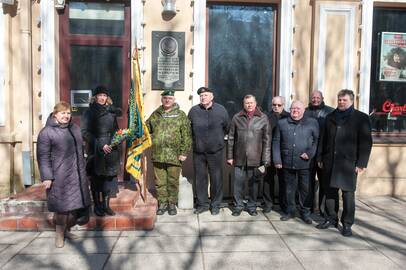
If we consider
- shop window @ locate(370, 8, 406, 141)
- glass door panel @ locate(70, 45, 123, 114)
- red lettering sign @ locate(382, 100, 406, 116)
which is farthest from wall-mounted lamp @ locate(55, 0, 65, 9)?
red lettering sign @ locate(382, 100, 406, 116)

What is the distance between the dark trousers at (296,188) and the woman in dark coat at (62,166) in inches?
107

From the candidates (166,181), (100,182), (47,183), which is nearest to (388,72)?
(166,181)

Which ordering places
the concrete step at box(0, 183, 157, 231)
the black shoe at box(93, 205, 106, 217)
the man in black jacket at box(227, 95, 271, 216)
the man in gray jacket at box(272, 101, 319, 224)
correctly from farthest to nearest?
the man in black jacket at box(227, 95, 271, 216) < the man in gray jacket at box(272, 101, 319, 224) < the black shoe at box(93, 205, 106, 217) < the concrete step at box(0, 183, 157, 231)

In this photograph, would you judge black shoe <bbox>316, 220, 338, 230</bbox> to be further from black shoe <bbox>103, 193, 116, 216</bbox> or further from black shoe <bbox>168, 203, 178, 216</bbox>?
black shoe <bbox>103, 193, 116, 216</bbox>

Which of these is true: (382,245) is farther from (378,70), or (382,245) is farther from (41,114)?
(41,114)

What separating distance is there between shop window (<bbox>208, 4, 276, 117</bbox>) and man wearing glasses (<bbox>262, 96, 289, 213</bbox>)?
109 centimetres

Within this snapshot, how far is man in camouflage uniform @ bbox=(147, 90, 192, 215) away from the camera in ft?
18.0

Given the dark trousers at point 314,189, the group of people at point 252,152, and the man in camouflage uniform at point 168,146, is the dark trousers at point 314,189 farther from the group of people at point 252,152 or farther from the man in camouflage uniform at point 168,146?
the man in camouflage uniform at point 168,146

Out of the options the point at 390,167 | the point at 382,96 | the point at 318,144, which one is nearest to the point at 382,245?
the point at 318,144

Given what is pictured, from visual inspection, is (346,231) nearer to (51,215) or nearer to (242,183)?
(242,183)

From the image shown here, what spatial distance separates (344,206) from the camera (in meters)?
4.85

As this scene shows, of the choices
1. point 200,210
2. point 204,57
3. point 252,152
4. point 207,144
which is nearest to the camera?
point 252,152

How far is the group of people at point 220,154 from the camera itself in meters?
4.25

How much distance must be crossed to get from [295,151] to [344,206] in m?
0.93
